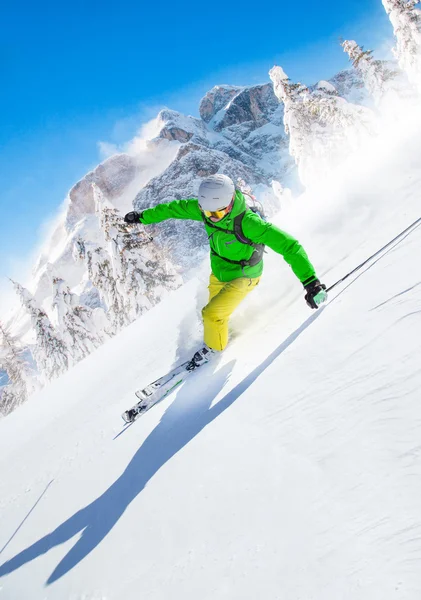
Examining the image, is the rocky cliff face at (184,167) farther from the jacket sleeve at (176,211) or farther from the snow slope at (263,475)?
the snow slope at (263,475)

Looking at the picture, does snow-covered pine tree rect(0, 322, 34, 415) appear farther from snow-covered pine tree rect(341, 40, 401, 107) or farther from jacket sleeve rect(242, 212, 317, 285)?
snow-covered pine tree rect(341, 40, 401, 107)

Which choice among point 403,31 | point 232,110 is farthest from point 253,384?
point 232,110

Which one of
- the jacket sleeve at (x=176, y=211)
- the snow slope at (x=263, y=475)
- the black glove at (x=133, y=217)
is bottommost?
the snow slope at (x=263, y=475)

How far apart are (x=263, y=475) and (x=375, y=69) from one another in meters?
32.8

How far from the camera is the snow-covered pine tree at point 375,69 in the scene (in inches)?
1021

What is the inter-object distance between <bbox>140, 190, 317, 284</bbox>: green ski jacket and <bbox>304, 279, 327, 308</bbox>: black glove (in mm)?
86

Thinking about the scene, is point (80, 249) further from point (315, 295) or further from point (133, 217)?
point (315, 295)

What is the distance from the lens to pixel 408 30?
22859 mm

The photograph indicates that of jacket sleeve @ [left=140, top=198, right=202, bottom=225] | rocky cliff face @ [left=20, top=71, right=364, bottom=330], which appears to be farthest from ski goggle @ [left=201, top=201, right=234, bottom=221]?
rocky cliff face @ [left=20, top=71, right=364, bottom=330]

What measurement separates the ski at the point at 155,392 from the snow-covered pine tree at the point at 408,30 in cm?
2772

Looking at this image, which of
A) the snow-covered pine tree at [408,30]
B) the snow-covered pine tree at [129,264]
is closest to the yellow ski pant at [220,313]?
the snow-covered pine tree at [129,264]

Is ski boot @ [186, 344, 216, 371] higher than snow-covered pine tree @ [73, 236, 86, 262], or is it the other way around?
snow-covered pine tree @ [73, 236, 86, 262]

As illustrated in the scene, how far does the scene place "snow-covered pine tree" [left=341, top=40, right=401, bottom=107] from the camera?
25.9m

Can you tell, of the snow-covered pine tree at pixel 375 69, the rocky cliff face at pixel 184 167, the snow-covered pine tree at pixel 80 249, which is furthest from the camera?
the rocky cliff face at pixel 184 167
